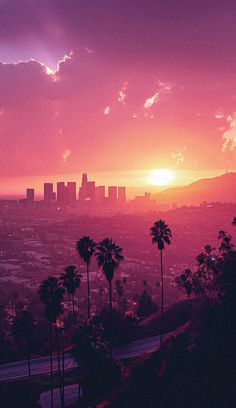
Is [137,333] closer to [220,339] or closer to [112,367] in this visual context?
[112,367]

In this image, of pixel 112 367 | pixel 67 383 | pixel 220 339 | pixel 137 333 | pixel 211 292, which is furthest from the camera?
pixel 137 333

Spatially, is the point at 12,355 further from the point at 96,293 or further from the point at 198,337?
the point at 96,293

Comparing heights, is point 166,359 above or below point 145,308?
above

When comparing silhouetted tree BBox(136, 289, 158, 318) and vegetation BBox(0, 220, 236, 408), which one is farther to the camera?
silhouetted tree BBox(136, 289, 158, 318)

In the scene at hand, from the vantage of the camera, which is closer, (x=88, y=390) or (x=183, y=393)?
(x=183, y=393)

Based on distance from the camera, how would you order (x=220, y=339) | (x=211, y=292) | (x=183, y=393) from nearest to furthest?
(x=183, y=393)
(x=220, y=339)
(x=211, y=292)

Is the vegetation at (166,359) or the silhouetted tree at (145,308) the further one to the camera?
the silhouetted tree at (145,308)

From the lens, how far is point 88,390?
170 feet

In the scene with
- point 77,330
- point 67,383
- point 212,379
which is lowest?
point 67,383

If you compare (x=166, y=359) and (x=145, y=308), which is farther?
(x=145, y=308)

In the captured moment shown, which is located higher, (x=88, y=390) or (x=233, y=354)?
(x=233, y=354)

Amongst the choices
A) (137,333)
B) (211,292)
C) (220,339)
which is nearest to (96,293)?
(137,333)

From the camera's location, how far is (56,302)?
182 ft

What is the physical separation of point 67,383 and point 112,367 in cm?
818
